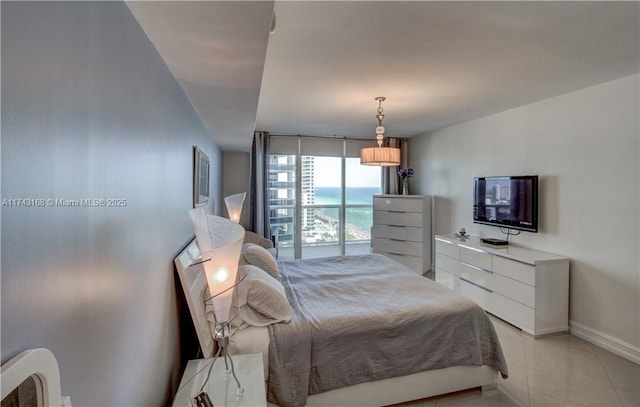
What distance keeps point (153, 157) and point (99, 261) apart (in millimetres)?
569

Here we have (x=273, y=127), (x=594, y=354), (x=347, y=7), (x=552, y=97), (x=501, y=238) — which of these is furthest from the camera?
(x=273, y=127)

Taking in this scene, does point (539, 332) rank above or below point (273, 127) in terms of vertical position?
below

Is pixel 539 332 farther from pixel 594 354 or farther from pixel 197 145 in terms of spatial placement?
pixel 197 145

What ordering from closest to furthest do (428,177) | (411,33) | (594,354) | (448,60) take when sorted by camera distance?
1. (411,33)
2. (448,60)
3. (594,354)
4. (428,177)

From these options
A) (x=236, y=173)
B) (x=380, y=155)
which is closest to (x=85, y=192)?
(x=380, y=155)

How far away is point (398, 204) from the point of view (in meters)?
4.88

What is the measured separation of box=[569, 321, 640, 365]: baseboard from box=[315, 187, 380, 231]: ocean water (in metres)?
3.30

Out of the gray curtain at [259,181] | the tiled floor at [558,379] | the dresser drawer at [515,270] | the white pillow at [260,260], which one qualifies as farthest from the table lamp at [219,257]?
the gray curtain at [259,181]

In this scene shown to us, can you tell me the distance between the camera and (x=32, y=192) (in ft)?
1.69

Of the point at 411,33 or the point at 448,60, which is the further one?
the point at 448,60

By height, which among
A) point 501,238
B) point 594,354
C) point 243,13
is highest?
point 243,13

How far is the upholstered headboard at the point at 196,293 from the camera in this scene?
5.01 feet

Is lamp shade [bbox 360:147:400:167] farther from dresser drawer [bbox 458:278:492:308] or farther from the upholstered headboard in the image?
the upholstered headboard

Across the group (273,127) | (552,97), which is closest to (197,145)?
(273,127)
